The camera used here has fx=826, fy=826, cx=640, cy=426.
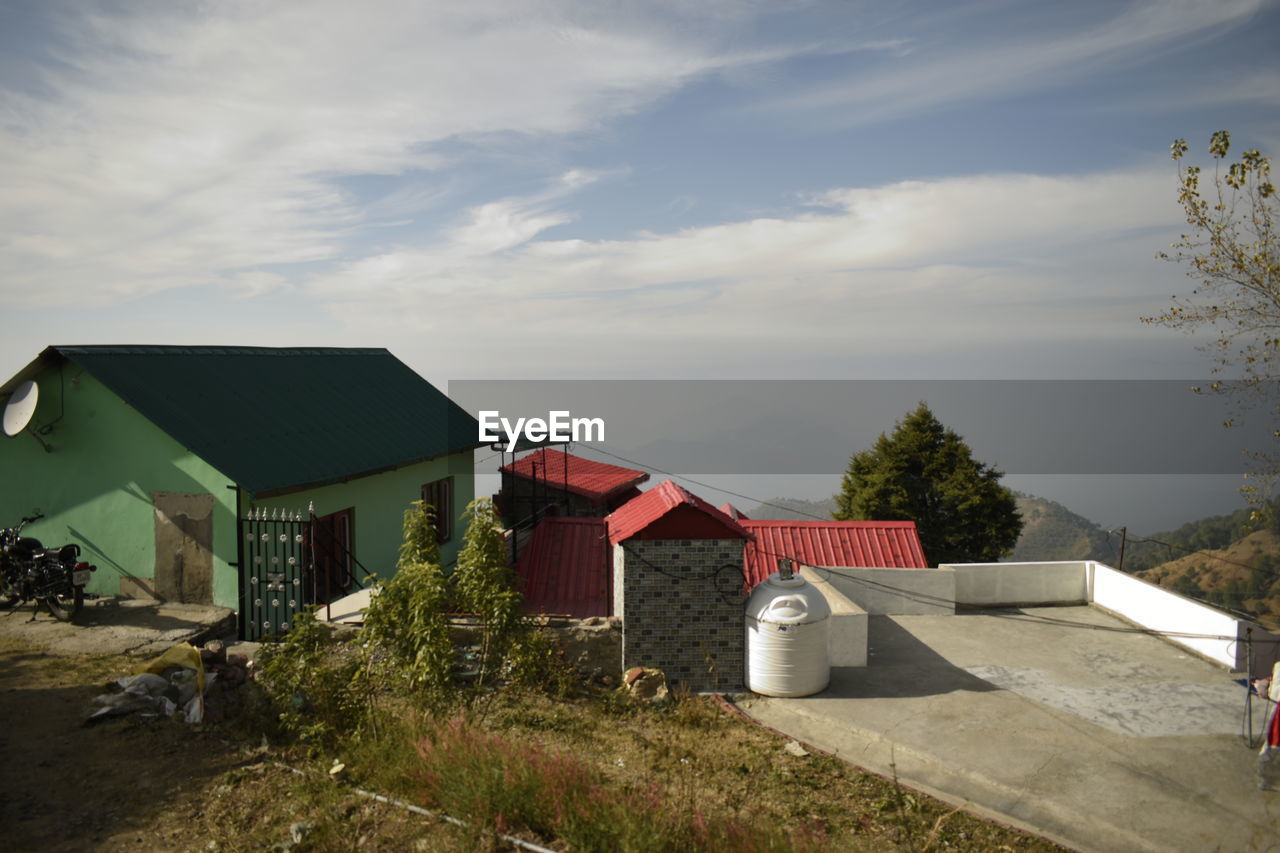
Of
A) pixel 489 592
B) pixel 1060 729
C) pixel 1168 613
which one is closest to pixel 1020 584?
pixel 1168 613

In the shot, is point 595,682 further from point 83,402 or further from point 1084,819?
point 83,402

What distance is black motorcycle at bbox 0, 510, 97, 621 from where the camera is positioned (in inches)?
483

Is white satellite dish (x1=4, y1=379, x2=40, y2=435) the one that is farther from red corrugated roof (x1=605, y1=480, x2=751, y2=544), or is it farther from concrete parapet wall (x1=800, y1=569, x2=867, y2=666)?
concrete parapet wall (x1=800, y1=569, x2=867, y2=666)

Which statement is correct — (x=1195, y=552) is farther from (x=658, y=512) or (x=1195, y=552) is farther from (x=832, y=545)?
(x=658, y=512)

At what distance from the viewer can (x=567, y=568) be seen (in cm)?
1493

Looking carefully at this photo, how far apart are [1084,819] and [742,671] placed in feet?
14.2

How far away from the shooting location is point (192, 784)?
24.6 ft

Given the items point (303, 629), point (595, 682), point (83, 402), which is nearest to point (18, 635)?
point (83, 402)

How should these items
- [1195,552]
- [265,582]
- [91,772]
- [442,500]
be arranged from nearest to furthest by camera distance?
[91,772] → [265,582] → [442,500] → [1195,552]

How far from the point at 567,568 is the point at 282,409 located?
6.40m

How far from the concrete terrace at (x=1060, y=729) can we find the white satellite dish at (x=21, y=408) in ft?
39.9

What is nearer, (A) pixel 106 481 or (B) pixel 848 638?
(B) pixel 848 638

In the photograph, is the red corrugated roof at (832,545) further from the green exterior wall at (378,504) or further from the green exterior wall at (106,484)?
the green exterior wall at (106,484)

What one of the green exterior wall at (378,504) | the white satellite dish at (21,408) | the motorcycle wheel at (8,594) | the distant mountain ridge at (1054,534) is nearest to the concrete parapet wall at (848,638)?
the green exterior wall at (378,504)
